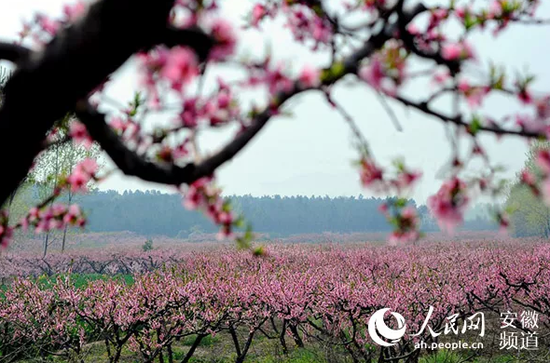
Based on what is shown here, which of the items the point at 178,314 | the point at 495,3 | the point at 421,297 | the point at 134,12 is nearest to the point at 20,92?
the point at 134,12

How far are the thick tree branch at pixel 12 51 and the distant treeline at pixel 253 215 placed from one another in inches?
3183

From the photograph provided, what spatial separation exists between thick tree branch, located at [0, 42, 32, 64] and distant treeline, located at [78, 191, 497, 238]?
265ft

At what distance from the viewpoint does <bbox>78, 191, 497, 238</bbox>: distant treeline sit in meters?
89.8

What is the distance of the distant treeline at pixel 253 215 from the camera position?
8975 cm

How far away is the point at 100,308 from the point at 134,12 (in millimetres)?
7336

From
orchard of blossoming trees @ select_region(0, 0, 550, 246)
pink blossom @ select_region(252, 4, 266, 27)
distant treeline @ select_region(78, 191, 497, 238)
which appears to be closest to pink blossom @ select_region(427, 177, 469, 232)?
orchard of blossoming trees @ select_region(0, 0, 550, 246)

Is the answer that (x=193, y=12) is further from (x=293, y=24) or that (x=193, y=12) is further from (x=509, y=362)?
(x=509, y=362)

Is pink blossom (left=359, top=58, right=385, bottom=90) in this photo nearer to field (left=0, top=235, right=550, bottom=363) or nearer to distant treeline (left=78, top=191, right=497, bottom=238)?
field (left=0, top=235, right=550, bottom=363)

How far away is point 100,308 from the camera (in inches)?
314

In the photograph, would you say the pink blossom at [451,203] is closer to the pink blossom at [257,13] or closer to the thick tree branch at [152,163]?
the thick tree branch at [152,163]

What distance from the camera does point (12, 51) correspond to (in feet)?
6.41

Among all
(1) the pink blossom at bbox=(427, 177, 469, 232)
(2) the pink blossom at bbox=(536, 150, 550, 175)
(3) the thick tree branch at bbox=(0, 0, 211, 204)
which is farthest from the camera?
(1) the pink blossom at bbox=(427, 177, 469, 232)

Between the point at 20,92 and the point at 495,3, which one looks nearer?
the point at 20,92

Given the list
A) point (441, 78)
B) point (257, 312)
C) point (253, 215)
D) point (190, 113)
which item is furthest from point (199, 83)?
point (253, 215)
